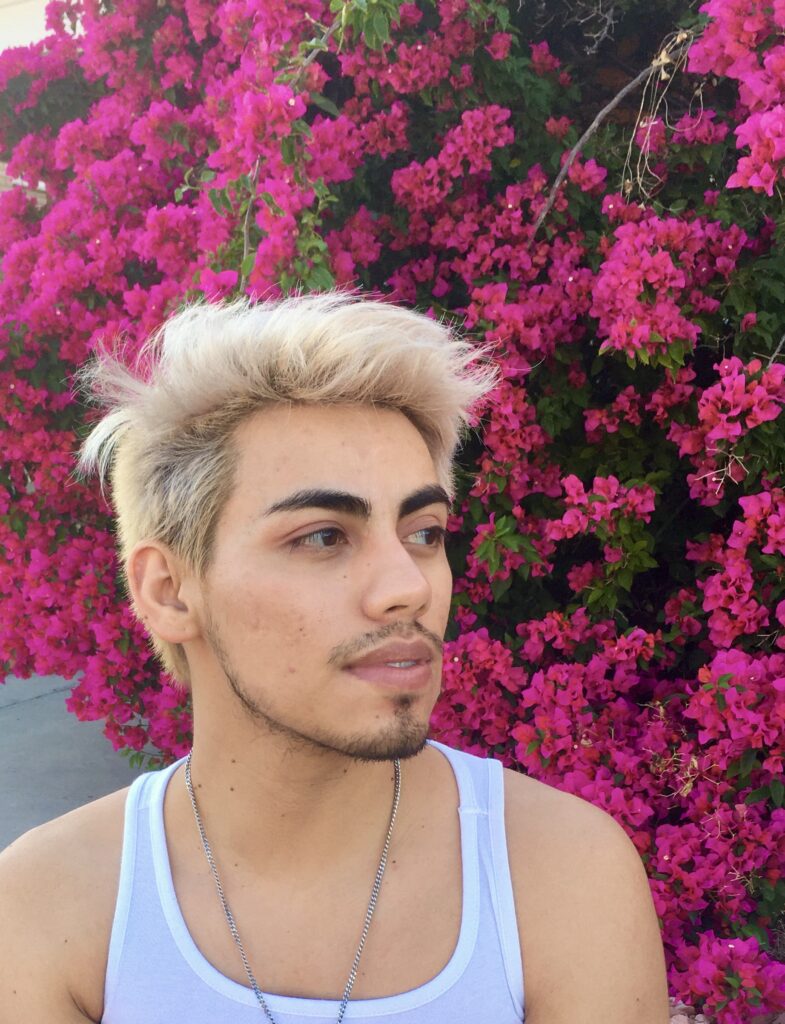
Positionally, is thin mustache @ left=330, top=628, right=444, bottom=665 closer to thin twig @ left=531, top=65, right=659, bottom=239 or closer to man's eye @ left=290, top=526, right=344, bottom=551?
man's eye @ left=290, top=526, right=344, bottom=551

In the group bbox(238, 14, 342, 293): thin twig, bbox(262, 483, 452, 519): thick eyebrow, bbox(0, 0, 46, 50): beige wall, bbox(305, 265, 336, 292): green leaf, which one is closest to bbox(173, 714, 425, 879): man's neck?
bbox(262, 483, 452, 519): thick eyebrow

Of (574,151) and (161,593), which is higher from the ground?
(574,151)

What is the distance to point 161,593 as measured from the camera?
1.66 meters

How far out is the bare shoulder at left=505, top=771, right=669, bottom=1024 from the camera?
1487 mm

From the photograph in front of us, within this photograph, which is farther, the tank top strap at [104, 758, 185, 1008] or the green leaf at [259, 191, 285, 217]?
the green leaf at [259, 191, 285, 217]

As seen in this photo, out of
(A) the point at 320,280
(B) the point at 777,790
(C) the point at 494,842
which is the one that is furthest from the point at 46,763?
(C) the point at 494,842

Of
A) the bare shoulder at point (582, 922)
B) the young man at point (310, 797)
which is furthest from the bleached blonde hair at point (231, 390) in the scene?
the bare shoulder at point (582, 922)

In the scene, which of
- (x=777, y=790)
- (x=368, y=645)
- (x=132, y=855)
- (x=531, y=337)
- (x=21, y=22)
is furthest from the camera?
(x=21, y=22)

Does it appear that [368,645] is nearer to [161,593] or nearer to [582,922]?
[161,593]

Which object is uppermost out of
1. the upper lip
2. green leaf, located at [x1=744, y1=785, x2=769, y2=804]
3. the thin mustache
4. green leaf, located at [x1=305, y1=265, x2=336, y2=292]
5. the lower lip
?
green leaf, located at [x1=305, y1=265, x2=336, y2=292]

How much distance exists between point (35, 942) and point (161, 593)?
54 centimetres

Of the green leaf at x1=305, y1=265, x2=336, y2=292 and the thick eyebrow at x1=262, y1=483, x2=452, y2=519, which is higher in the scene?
the green leaf at x1=305, y1=265, x2=336, y2=292

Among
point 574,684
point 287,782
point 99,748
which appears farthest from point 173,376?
point 99,748

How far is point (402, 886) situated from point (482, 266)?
1.87m
